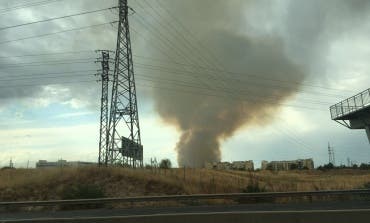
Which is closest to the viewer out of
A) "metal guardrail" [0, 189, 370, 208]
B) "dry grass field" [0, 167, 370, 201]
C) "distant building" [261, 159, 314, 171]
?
"metal guardrail" [0, 189, 370, 208]

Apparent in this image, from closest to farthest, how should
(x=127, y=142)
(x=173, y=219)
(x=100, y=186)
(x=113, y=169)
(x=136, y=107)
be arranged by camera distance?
(x=173, y=219)
(x=100, y=186)
(x=113, y=169)
(x=136, y=107)
(x=127, y=142)

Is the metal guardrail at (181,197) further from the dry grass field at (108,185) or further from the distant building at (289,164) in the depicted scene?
the distant building at (289,164)

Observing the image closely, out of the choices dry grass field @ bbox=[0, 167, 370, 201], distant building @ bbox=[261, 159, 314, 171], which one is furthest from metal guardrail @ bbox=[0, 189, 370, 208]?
distant building @ bbox=[261, 159, 314, 171]

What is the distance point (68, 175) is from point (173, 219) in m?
23.4

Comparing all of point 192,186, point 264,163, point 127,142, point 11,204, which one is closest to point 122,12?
point 127,142

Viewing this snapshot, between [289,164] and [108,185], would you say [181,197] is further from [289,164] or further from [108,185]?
[289,164]

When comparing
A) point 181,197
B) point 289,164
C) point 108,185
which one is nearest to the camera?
point 181,197

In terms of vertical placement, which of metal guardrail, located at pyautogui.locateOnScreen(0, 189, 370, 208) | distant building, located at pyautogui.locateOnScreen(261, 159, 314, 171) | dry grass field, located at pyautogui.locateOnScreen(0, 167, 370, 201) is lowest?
metal guardrail, located at pyautogui.locateOnScreen(0, 189, 370, 208)

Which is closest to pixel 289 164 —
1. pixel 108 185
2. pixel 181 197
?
pixel 108 185

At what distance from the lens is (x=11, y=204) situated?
2341 cm

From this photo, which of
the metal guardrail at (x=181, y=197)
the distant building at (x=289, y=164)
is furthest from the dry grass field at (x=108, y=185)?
the distant building at (x=289, y=164)

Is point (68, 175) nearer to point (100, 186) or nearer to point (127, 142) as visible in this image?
point (100, 186)

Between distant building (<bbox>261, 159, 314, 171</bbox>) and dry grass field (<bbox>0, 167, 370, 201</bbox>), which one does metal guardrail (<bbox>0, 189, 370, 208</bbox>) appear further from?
distant building (<bbox>261, 159, 314, 171</bbox>)

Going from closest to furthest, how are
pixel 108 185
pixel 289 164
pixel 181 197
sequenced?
pixel 181 197 < pixel 108 185 < pixel 289 164
